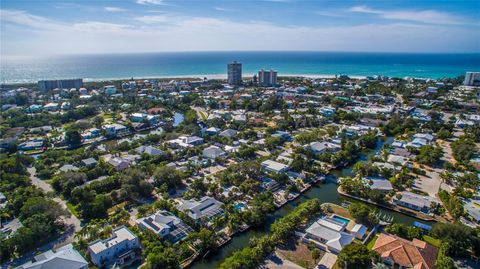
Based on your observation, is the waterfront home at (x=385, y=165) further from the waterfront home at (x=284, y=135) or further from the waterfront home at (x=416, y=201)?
the waterfront home at (x=284, y=135)

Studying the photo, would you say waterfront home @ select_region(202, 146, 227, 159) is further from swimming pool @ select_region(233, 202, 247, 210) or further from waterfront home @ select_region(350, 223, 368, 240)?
waterfront home @ select_region(350, 223, 368, 240)

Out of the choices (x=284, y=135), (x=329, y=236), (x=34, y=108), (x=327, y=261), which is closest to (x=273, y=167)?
(x=329, y=236)

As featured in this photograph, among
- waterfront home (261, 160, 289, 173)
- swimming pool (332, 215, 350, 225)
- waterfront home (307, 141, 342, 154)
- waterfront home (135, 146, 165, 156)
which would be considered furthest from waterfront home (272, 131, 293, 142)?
swimming pool (332, 215, 350, 225)

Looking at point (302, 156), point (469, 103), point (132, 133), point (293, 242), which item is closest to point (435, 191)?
point (302, 156)

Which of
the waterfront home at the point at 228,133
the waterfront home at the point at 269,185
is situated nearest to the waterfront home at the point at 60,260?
the waterfront home at the point at 269,185

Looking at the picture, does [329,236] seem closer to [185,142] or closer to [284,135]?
[284,135]
